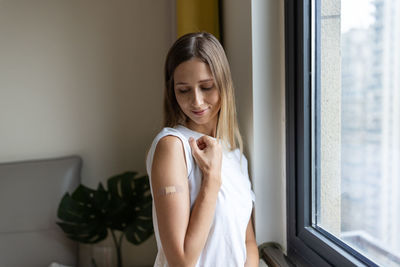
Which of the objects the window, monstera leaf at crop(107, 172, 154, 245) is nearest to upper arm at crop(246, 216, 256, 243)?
the window

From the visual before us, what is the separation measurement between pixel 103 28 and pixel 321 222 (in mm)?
1439

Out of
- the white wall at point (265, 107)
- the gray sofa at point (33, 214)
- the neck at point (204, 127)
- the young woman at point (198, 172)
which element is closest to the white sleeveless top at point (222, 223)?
the young woman at point (198, 172)

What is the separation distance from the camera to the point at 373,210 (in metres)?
0.87

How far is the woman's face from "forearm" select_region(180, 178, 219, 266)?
0.21 m

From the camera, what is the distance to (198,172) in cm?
103

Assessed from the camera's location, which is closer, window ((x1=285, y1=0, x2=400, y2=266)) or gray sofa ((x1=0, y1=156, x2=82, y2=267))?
window ((x1=285, y1=0, x2=400, y2=266))

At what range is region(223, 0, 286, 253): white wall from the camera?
3.95 feet

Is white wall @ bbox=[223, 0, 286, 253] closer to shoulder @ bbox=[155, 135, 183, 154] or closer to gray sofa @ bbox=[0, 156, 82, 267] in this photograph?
shoulder @ bbox=[155, 135, 183, 154]

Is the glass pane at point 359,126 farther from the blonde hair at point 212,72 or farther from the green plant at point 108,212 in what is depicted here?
the green plant at point 108,212

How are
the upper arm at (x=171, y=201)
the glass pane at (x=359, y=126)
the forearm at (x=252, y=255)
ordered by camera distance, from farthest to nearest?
1. the forearm at (x=252, y=255)
2. the upper arm at (x=171, y=201)
3. the glass pane at (x=359, y=126)

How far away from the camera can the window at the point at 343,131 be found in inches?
31.7


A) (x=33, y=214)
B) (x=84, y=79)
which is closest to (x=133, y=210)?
(x=33, y=214)

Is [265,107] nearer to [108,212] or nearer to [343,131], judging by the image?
[343,131]

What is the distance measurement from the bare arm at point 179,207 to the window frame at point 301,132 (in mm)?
313
